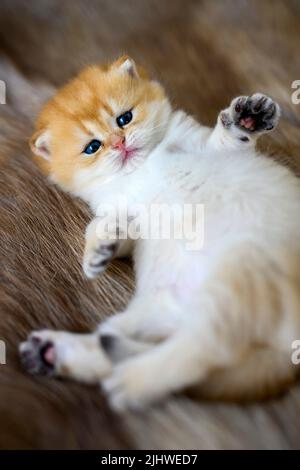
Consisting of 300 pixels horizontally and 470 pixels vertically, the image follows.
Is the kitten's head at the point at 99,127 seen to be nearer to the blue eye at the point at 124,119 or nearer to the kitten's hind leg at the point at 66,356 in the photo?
the blue eye at the point at 124,119

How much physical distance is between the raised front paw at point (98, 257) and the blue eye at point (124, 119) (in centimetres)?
32

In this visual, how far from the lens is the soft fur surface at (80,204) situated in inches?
27.1

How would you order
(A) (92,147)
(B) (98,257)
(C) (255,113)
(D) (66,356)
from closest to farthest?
(D) (66,356) < (B) (98,257) < (C) (255,113) < (A) (92,147)

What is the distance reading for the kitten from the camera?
709 millimetres

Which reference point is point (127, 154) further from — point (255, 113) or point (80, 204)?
point (255, 113)

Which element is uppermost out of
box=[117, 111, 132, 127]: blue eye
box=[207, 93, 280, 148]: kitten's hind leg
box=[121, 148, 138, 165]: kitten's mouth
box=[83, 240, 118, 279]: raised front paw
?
box=[207, 93, 280, 148]: kitten's hind leg

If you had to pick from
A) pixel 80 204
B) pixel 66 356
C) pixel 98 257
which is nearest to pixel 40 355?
pixel 66 356

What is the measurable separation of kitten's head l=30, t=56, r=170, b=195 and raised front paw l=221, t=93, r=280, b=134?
17 centimetres

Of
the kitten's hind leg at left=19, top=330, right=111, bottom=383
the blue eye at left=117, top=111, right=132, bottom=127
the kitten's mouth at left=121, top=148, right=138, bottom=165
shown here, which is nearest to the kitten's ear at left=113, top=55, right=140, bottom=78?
the blue eye at left=117, top=111, right=132, bottom=127

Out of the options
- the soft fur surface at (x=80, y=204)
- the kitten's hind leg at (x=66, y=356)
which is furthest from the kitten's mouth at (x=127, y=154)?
the kitten's hind leg at (x=66, y=356)

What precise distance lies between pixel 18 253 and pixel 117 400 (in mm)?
385

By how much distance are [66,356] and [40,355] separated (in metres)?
0.04

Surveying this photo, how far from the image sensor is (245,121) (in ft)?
3.43

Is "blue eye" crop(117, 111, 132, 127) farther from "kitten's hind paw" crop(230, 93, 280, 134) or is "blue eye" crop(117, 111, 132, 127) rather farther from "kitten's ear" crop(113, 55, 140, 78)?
"kitten's hind paw" crop(230, 93, 280, 134)
